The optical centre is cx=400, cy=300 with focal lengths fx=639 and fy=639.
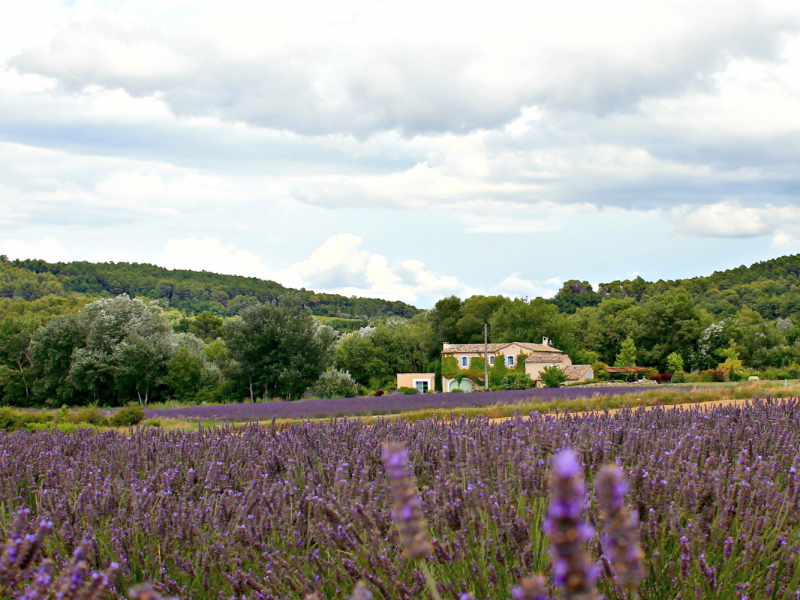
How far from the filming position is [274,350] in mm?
40500

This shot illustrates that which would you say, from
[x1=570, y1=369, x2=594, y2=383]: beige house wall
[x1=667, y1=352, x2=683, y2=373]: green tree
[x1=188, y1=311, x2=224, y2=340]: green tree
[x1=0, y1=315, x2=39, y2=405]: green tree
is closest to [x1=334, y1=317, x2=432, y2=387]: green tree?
[x1=570, y1=369, x2=594, y2=383]: beige house wall

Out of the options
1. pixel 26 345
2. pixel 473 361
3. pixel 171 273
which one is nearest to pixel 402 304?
pixel 171 273

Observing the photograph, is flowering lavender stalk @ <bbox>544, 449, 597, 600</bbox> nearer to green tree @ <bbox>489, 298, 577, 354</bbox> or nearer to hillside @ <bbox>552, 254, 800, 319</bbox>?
green tree @ <bbox>489, 298, 577, 354</bbox>

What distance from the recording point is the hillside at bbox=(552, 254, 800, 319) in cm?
9456

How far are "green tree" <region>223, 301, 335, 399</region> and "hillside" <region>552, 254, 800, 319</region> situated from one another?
58.3m

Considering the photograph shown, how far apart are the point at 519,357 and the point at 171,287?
97.3 metres

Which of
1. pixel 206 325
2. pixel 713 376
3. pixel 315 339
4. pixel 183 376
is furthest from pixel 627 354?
pixel 206 325

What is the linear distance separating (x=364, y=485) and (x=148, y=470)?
8.62 feet

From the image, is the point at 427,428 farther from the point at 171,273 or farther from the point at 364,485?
the point at 171,273

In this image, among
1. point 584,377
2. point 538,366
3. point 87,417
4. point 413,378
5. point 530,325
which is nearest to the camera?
point 87,417

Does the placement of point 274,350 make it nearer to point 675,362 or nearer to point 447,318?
point 447,318

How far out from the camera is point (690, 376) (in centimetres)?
5038

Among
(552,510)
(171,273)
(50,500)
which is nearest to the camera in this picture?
(552,510)

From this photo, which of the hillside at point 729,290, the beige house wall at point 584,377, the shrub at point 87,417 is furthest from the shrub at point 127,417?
the hillside at point 729,290
